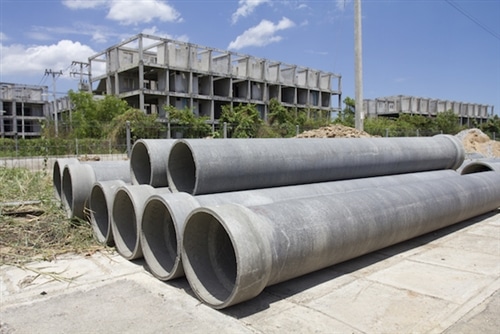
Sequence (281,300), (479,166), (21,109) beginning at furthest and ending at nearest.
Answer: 1. (21,109)
2. (479,166)
3. (281,300)

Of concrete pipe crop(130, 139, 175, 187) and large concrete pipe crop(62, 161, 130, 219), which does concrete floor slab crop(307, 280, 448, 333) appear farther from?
large concrete pipe crop(62, 161, 130, 219)

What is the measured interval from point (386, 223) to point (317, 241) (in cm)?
124

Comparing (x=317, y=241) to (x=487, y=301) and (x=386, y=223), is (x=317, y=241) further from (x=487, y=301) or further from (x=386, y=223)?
(x=487, y=301)

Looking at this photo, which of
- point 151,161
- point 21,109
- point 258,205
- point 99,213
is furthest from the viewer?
point 21,109

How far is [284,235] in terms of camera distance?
3.48m

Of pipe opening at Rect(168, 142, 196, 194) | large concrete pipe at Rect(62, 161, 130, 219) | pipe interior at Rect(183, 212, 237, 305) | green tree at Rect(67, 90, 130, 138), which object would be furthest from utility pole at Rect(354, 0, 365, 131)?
green tree at Rect(67, 90, 130, 138)

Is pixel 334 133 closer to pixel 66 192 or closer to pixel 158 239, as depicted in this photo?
pixel 66 192

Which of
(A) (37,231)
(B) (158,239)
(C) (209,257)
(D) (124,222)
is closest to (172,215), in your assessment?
(C) (209,257)

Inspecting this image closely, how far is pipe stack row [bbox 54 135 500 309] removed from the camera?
350 cm

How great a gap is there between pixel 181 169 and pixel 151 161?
394 millimetres

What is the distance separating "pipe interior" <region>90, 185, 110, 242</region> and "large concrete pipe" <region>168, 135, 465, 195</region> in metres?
1.34

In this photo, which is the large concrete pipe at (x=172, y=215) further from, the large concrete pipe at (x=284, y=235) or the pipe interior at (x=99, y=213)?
the pipe interior at (x=99, y=213)

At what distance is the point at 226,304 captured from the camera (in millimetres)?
3305

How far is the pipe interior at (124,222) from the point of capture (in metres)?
5.05
